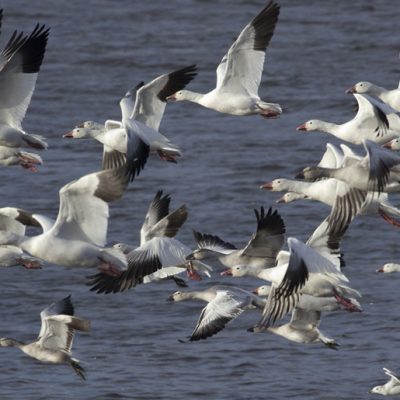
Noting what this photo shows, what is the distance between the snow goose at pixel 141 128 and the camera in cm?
1377

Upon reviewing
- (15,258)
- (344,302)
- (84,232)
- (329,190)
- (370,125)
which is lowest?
(15,258)

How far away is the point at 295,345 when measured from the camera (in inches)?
671

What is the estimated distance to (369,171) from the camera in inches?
530

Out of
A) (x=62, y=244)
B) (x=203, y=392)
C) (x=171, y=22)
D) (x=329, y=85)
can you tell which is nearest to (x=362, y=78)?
(x=329, y=85)

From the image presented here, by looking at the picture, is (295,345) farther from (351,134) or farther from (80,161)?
(80,161)

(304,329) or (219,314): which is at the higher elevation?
(219,314)

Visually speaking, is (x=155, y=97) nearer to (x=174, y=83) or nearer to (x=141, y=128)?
(x=174, y=83)

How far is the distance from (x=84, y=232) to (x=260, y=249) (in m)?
1.86

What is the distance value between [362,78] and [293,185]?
41.7ft

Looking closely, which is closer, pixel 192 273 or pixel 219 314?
pixel 219 314

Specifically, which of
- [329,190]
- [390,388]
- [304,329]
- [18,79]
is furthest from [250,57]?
[390,388]

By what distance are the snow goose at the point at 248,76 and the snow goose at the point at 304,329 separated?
1.68 meters

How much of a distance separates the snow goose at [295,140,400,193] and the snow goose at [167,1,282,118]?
1006 millimetres

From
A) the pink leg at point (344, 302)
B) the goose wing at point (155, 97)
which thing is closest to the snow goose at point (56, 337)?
the goose wing at point (155, 97)
